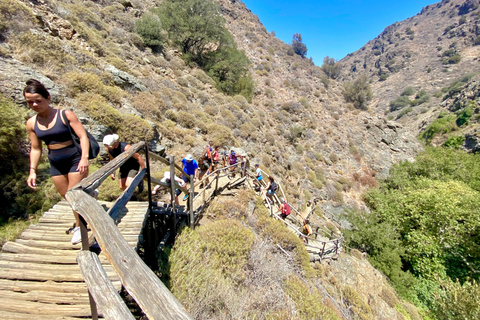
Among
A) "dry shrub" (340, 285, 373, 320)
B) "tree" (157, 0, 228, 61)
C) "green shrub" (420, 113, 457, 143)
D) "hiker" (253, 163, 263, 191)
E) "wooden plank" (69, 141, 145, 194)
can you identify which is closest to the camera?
"wooden plank" (69, 141, 145, 194)

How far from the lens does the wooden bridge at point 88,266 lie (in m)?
1.03

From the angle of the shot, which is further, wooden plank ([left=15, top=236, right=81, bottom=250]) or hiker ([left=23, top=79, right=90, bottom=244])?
wooden plank ([left=15, top=236, right=81, bottom=250])

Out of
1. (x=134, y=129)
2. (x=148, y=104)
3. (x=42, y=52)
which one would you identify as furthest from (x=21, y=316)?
(x=42, y=52)

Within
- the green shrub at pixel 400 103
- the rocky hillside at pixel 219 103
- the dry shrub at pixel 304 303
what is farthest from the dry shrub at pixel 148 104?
the green shrub at pixel 400 103

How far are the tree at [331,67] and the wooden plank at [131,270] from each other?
4859 cm

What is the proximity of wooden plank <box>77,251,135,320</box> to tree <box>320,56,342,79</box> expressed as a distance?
160 feet

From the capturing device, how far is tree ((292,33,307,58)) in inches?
1652

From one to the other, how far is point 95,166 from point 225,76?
54.6ft

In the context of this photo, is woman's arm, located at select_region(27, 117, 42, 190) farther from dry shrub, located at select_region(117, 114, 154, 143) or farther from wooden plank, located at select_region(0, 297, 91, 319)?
dry shrub, located at select_region(117, 114, 154, 143)

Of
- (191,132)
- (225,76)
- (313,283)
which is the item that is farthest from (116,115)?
(225,76)

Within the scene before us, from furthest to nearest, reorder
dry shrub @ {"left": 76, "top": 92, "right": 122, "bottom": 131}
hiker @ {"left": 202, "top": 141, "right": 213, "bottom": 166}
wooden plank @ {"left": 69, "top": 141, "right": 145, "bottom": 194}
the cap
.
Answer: hiker @ {"left": 202, "top": 141, "right": 213, "bottom": 166}, dry shrub @ {"left": 76, "top": 92, "right": 122, "bottom": 131}, the cap, wooden plank @ {"left": 69, "top": 141, "right": 145, "bottom": 194}

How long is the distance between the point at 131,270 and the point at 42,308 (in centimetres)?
181

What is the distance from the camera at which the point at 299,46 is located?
4197cm

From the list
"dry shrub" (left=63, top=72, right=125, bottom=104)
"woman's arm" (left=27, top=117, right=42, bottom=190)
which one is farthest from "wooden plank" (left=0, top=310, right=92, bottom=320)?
"dry shrub" (left=63, top=72, right=125, bottom=104)
